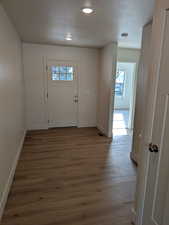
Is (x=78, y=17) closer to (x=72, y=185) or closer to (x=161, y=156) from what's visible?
(x=161, y=156)

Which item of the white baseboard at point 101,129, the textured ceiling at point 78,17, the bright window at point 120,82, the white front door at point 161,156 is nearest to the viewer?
the white front door at point 161,156

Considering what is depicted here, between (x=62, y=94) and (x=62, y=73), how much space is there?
0.63 m

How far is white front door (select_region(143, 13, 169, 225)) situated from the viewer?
1231 millimetres

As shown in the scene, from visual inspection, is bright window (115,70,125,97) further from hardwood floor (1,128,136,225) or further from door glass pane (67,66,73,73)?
hardwood floor (1,128,136,225)

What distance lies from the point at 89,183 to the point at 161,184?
52.4 inches

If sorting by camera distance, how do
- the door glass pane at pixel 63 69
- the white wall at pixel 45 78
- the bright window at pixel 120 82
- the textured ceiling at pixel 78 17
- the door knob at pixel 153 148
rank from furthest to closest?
1. the bright window at pixel 120 82
2. the door glass pane at pixel 63 69
3. the white wall at pixel 45 78
4. the textured ceiling at pixel 78 17
5. the door knob at pixel 153 148

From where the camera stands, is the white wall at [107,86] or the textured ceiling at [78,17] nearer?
the textured ceiling at [78,17]

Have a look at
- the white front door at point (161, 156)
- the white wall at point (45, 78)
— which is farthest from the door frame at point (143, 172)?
the white wall at point (45, 78)

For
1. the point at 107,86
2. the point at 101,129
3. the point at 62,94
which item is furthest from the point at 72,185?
the point at 62,94

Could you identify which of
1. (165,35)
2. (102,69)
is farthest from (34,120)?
(165,35)

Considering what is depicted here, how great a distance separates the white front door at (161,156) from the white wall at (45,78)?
12.3ft

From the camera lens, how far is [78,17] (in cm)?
236

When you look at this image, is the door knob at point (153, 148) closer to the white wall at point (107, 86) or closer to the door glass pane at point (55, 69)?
the white wall at point (107, 86)

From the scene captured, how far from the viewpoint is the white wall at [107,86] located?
3.95 meters
